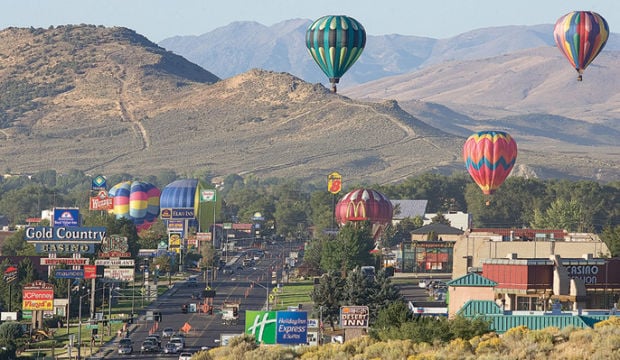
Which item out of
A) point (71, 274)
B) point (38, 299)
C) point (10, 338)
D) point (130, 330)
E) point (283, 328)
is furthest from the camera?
point (71, 274)

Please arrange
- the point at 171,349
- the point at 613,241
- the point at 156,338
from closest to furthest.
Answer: the point at 171,349 → the point at 156,338 → the point at 613,241

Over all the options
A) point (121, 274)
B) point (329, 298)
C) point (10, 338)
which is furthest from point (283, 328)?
point (121, 274)

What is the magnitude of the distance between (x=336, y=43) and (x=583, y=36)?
67.3 ft

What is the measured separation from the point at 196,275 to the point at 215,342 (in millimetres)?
74753

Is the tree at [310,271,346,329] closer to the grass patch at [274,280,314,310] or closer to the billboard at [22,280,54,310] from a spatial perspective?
the grass patch at [274,280,314,310]

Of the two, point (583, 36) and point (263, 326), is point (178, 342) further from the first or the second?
point (583, 36)

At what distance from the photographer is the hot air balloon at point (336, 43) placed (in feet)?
463

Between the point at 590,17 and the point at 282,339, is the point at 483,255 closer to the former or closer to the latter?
the point at 590,17

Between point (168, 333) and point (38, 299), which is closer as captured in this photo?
point (168, 333)

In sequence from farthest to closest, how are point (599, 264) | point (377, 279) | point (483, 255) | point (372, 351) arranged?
point (483, 255) < point (377, 279) < point (599, 264) < point (372, 351)

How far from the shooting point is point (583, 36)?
466 feet

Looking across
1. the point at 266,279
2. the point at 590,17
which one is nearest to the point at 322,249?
the point at 266,279

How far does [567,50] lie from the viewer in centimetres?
14400

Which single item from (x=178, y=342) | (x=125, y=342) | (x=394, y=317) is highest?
(x=394, y=317)
